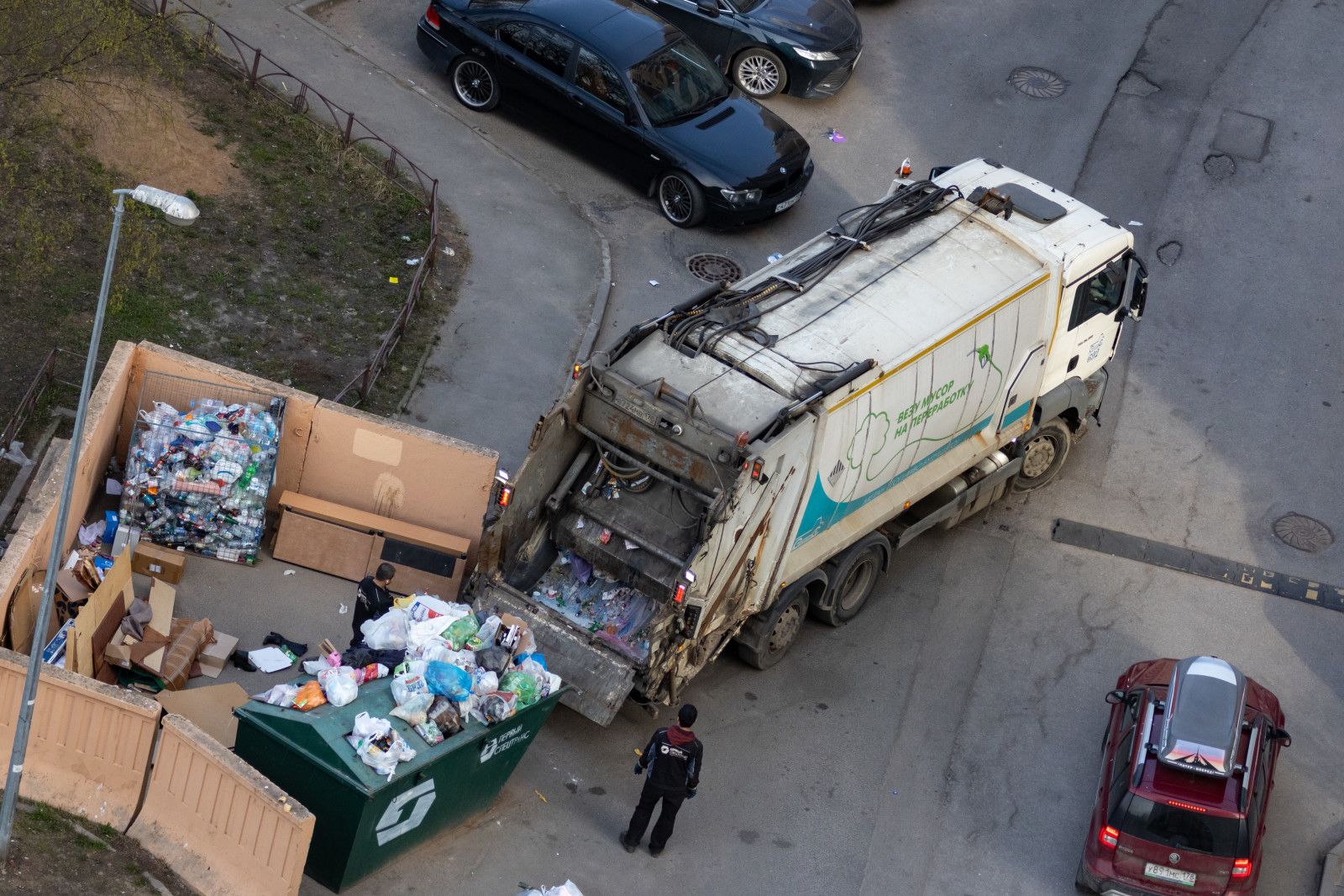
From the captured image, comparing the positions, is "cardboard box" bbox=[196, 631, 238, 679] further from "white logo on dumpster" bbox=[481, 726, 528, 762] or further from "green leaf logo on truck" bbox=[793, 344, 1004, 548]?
"green leaf logo on truck" bbox=[793, 344, 1004, 548]

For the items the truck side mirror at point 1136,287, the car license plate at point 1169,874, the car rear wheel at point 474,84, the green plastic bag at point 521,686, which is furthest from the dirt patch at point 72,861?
the car rear wheel at point 474,84

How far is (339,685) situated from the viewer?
31.3ft

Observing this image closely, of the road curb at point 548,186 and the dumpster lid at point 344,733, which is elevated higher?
the road curb at point 548,186

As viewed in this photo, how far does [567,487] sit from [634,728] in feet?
6.53

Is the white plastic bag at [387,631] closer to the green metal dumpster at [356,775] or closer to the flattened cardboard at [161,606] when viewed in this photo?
the green metal dumpster at [356,775]

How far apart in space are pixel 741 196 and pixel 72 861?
33.8 feet

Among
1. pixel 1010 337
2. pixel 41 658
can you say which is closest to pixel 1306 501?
pixel 1010 337

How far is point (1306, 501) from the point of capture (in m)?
14.9

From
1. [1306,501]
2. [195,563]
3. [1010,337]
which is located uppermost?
[1010,337]

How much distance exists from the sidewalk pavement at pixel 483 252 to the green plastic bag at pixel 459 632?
3.65 m

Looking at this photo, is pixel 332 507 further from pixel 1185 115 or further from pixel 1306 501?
pixel 1185 115

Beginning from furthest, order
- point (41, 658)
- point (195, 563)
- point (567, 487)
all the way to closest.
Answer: point (195, 563) → point (567, 487) → point (41, 658)

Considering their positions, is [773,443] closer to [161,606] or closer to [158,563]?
[161,606]

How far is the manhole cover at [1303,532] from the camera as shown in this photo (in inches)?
568
